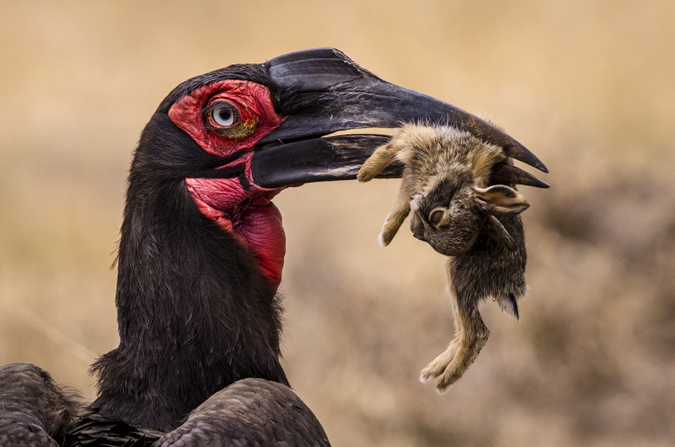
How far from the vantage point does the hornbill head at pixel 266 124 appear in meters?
2.57

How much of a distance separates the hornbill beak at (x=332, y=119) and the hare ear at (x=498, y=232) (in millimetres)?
218

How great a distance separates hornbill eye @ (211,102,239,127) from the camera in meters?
2.64

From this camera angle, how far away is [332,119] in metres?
2.59

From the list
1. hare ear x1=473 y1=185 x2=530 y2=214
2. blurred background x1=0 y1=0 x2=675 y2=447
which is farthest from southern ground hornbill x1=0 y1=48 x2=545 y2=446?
blurred background x1=0 y1=0 x2=675 y2=447

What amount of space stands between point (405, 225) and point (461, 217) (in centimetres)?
397

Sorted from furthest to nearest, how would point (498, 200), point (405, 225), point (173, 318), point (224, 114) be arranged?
point (405, 225), point (224, 114), point (173, 318), point (498, 200)

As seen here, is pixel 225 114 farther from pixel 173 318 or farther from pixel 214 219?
pixel 173 318

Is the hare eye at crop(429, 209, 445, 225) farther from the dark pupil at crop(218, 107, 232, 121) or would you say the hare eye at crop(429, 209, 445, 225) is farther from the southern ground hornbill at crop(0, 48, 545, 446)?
the dark pupil at crop(218, 107, 232, 121)

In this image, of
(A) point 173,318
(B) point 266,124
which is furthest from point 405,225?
(A) point 173,318

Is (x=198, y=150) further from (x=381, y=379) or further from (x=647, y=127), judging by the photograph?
(x=647, y=127)

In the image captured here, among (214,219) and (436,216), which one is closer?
(436,216)

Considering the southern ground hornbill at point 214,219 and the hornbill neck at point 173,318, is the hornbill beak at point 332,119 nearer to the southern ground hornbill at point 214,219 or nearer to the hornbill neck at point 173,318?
the southern ground hornbill at point 214,219

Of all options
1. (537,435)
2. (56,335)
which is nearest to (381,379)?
(537,435)

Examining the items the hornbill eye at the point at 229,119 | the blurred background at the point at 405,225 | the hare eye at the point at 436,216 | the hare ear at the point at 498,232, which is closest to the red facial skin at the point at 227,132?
the hornbill eye at the point at 229,119
